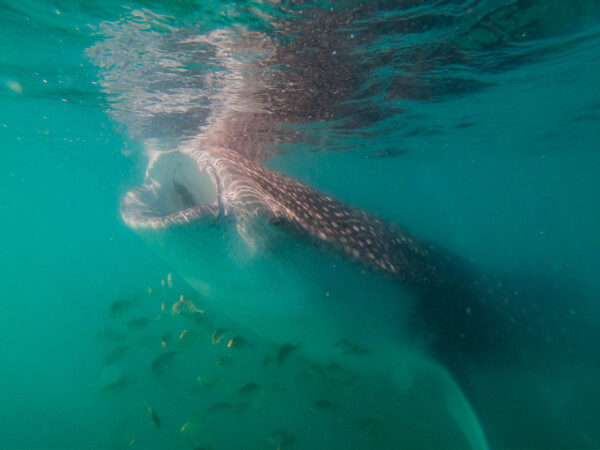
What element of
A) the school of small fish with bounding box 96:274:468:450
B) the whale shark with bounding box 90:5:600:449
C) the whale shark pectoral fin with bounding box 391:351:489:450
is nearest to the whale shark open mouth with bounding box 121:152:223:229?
the whale shark with bounding box 90:5:600:449

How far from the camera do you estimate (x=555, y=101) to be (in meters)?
12.6

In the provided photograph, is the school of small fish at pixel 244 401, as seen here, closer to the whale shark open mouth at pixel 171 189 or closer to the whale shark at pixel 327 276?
the whale shark at pixel 327 276

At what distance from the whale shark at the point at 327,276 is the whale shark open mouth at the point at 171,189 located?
17 mm

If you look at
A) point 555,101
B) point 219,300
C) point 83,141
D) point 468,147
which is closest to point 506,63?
point 555,101

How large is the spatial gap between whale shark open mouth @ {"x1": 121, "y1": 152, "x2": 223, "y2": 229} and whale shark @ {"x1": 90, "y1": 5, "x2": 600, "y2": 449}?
0.06 feet

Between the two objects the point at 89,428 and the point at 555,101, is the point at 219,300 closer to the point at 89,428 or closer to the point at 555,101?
the point at 89,428

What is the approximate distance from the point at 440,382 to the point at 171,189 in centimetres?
396

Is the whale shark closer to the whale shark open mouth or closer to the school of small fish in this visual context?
the whale shark open mouth

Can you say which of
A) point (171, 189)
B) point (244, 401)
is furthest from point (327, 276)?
point (244, 401)

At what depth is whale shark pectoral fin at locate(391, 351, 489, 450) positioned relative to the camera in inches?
147

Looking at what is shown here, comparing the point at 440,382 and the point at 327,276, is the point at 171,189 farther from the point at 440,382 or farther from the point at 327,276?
the point at 440,382

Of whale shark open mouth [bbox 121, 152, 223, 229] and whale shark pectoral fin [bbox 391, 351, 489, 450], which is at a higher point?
whale shark open mouth [bbox 121, 152, 223, 229]

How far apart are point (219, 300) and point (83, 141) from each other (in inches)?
785

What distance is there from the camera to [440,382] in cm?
419
